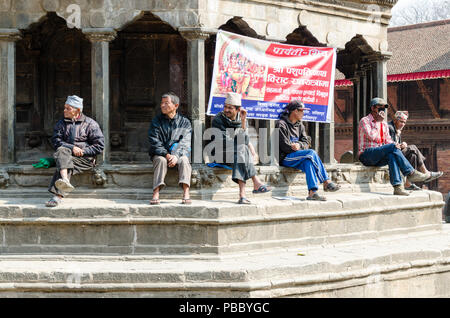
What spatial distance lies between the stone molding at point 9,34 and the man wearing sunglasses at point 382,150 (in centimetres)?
563

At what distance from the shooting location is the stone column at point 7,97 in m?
10.4

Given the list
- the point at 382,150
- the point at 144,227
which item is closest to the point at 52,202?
the point at 144,227

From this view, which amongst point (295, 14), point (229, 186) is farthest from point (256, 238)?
point (295, 14)

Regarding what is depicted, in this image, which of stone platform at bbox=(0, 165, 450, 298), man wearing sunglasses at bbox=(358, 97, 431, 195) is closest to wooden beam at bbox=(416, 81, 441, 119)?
man wearing sunglasses at bbox=(358, 97, 431, 195)

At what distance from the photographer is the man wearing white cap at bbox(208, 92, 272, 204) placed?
371 inches

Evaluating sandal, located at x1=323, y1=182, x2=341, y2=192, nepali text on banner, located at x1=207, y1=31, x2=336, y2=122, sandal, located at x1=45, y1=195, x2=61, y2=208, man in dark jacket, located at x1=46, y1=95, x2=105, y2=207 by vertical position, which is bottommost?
sandal, located at x1=45, y1=195, x2=61, y2=208

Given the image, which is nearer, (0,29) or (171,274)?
(171,274)

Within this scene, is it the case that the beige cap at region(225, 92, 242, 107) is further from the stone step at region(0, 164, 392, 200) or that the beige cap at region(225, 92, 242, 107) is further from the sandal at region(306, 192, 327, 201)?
the sandal at region(306, 192, 327, 201)

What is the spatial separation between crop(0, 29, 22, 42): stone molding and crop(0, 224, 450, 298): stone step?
10.9 ft

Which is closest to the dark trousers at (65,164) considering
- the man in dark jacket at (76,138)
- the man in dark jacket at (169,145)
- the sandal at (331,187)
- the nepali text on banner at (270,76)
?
the man in dark jacket at (76,138)

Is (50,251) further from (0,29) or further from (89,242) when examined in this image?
(0,29)

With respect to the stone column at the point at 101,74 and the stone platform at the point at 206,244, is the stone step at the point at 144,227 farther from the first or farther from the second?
the stone column at the point at 101,74
